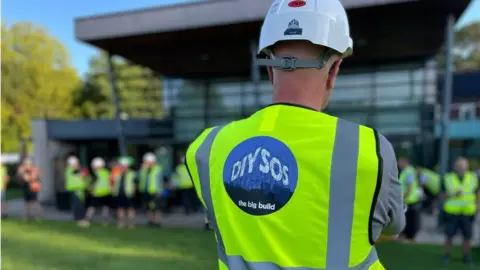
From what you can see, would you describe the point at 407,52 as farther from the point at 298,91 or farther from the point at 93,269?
the point at 298,91

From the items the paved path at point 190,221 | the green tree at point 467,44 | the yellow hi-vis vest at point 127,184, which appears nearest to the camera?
the paved path at point 190,221

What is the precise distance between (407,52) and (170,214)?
10.4 meters

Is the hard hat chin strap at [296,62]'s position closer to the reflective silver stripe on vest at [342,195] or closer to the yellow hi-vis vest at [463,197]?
the reflective silver stripe on vest at [342,195]

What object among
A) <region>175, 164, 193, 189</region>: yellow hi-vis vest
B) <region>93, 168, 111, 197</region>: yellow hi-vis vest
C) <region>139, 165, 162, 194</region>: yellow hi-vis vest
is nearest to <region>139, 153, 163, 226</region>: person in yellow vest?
<region>139, 165, 162, 194</region>: yellow hi-vis vest

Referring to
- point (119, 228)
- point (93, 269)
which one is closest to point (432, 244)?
point (93, 269)

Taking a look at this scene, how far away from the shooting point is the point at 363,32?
12.4m

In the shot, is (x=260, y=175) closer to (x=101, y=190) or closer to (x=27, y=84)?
(x=101, y=190)

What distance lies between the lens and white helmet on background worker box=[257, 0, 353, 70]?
119 cm

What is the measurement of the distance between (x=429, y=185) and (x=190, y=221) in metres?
8.08

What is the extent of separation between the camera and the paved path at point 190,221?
32.7ft

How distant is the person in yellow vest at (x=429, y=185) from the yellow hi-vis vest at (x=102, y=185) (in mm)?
10087

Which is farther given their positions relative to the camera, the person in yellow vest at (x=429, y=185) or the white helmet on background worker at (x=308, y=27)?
the person in yellow vest at (x=429, y=185)

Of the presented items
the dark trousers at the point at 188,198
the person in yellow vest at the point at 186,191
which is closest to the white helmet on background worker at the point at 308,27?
the person in yellow vest at the point at 186,191

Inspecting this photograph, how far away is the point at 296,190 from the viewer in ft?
3.69
